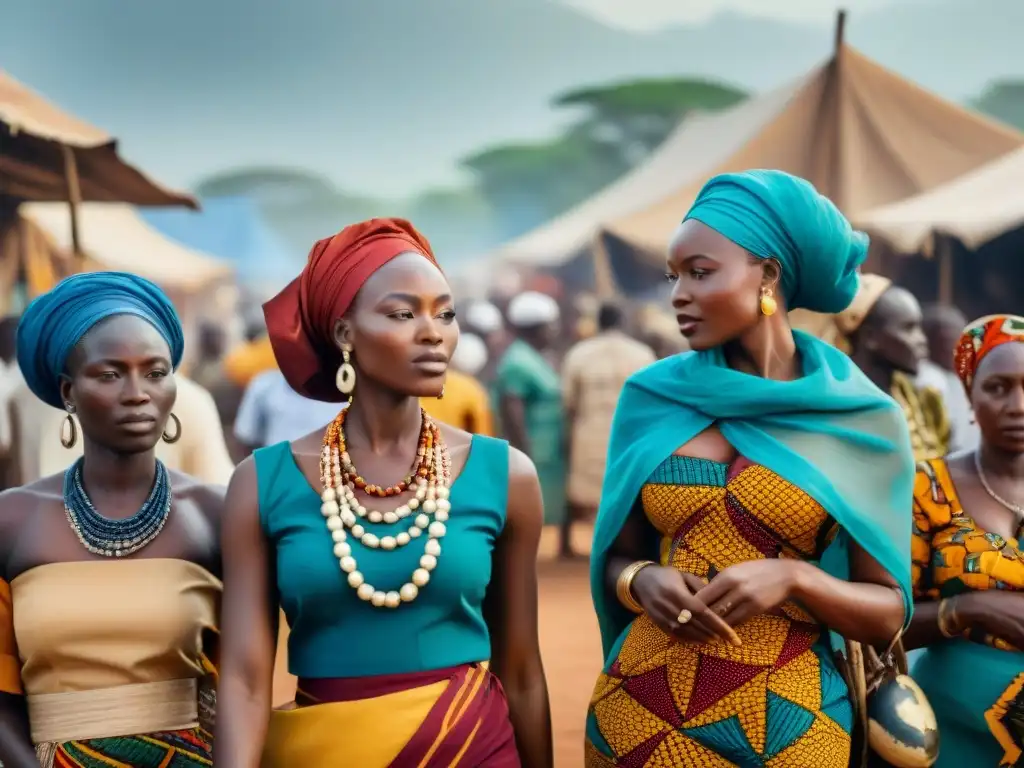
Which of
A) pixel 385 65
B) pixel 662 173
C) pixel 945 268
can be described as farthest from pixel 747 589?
pixel 385 65

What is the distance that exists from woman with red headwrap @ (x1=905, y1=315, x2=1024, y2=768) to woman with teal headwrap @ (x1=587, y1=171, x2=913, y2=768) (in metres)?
0.48

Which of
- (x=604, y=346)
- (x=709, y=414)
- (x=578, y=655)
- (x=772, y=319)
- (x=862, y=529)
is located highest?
(x=772, y=319)

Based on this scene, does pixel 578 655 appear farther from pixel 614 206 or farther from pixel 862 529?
pixel 614 206

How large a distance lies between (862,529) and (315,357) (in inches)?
51.5

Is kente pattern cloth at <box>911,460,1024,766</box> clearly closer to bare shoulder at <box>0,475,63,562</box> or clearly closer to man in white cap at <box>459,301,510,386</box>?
bare shoulder at <box>0,475,63,562</box>

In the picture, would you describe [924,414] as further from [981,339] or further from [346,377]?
[346,377]

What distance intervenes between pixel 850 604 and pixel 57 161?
338 inches

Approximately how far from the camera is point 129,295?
3.20 meters

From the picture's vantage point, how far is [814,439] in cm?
304

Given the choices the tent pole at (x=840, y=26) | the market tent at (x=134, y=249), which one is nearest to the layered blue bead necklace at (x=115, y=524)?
the tent pole at (x=840, y=26)

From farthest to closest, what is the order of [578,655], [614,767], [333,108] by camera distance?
[333,108], [578,655], [614,767]

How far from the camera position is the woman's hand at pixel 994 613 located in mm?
3363

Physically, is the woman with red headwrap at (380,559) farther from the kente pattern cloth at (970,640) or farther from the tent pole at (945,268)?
the tent pole at (945,268)

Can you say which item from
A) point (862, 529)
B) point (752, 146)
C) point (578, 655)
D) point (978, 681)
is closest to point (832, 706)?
point (862, 529)
